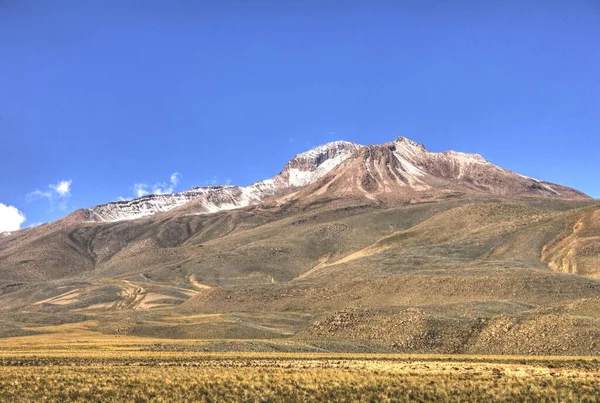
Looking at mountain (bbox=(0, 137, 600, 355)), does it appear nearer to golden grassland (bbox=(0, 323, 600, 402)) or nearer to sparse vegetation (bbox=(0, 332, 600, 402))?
golden grassland (bbox=(0, 323, 600, 402))

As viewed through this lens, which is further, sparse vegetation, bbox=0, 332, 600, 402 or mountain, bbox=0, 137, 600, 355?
mountain, bbox=0, 137, 600, 355

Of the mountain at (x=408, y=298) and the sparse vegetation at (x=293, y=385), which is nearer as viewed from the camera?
the sparse vegetation at (x=293, y=385)

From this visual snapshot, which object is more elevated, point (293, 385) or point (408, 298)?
point (408, 298)

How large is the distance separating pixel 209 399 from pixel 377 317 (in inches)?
1961

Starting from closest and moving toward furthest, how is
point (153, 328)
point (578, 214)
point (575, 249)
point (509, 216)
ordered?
1. point (153, 328)
2. point (575, 249)
3. point (578, 214)
4. point (509, 216)

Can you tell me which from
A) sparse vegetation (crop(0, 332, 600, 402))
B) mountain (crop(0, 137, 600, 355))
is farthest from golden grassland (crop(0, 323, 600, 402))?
mountain (crop(0, 137, 600, 355))

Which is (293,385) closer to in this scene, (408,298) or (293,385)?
(293,385)

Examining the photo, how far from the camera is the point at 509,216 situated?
577 ft

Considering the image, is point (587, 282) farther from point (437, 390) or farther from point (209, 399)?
point (209, 399)

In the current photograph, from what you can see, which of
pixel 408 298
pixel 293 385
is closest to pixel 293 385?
pixel 293 385

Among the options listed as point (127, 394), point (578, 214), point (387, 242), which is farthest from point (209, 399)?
point (387, 242)

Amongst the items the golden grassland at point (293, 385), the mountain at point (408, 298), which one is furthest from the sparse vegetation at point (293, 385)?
the mountain at point (408, 298)

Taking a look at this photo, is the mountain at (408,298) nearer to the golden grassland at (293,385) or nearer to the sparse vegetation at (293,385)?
the golden grassland at (293,385)

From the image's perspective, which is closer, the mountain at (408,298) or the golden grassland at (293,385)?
the golden grassland at (293,385)
